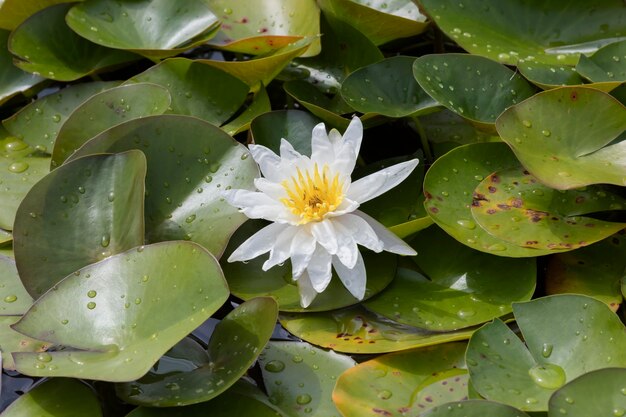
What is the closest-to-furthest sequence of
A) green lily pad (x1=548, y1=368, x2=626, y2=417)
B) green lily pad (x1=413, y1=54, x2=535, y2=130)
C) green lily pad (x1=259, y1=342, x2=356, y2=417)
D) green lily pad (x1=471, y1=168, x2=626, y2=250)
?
green lily pad (x1=548, y1=368, x2=626, y2=417)
green lily pad (x1=259, y1=342, x2=356, y2=417)
green lily pad (x1=471, y1=168, x2=626, y2=250)
green lily pad (x1=413, y1=54, x2=535, y2=130)

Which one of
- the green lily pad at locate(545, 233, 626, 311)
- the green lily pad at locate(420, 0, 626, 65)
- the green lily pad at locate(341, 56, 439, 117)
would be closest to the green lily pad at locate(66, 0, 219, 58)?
the green lily pad at locate(341, 56, 439, 117)

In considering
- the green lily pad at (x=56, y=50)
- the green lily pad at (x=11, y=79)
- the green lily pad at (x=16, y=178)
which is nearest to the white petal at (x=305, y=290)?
the green lily pad at (x=16, y=178)

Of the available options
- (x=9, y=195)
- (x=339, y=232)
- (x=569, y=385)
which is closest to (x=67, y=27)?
(x=9, y=195)

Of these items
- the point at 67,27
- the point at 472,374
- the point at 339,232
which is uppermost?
the point at 67,27

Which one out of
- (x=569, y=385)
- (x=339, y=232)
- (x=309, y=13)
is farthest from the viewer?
(x=309, y=13)

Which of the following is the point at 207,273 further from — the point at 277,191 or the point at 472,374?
the point at 472,374

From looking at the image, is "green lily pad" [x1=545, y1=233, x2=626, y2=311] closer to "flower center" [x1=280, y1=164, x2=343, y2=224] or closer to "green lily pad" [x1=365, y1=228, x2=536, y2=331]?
"green lily pad" [x1=365, y1=228, x2=536, y2=331]
